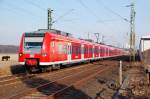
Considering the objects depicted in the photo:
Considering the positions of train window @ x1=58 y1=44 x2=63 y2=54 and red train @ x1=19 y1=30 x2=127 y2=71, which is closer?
red train @ x1=19 y1=30 x2=127 y2=71

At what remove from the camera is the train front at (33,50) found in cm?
2341

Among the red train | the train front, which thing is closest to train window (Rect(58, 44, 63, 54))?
the red train

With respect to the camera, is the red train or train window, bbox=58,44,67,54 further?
train window, bbox=58,44,67,54

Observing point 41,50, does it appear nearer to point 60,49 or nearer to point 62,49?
point 60,49

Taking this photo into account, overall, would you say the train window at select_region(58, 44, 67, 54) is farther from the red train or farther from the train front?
the train front

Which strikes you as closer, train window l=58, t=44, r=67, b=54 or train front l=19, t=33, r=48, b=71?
train front l=19, t=33, r=48, b=71

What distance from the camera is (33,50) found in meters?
23.7

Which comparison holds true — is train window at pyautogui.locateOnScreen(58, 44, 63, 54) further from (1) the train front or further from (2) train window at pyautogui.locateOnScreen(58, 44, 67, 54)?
(1) the train front

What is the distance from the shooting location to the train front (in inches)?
922

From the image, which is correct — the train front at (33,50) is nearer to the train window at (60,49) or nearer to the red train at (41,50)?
the red train at (41,50)

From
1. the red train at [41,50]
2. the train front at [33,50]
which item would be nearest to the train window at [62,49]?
the red train at [41,50]

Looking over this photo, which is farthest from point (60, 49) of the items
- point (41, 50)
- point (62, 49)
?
point (41, 50)

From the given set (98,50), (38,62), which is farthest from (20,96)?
(98,50)

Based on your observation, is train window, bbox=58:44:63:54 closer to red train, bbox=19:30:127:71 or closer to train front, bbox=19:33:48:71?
red train, bbox=19:30:127:71
